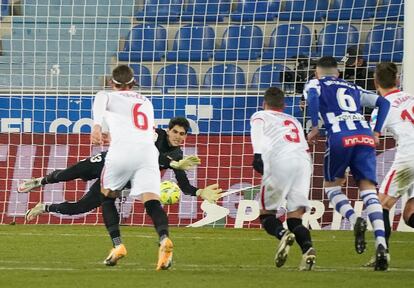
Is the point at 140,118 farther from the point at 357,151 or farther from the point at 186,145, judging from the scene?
the point at 186,145

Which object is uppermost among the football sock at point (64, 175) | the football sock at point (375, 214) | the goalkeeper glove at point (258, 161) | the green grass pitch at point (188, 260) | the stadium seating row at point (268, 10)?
the stadium seating row at point (268, 10)

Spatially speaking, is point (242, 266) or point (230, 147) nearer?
point (242, 266)

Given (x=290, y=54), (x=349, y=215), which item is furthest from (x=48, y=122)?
(x=349, y=215)

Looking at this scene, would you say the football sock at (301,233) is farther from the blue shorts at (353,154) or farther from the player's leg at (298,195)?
the blue shorts at (353,154)

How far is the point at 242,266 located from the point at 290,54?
881 cm

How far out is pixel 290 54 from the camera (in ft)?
62.5

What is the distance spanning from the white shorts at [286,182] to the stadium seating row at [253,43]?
7.69 meters

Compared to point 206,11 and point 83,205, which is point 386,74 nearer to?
point 83,205

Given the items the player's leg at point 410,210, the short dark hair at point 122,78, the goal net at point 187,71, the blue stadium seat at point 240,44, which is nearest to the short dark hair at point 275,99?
the short dark hair at point 122,78

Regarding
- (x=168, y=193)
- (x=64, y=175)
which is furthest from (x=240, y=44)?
(x=64, y=175)

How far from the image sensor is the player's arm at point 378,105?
1072 centimetres

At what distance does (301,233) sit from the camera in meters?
10.4

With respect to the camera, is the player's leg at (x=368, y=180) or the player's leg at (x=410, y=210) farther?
the player's leg at (x=410, y=210)

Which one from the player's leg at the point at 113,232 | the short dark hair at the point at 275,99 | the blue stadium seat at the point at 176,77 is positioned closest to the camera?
the player's leg at the point at 113,232
